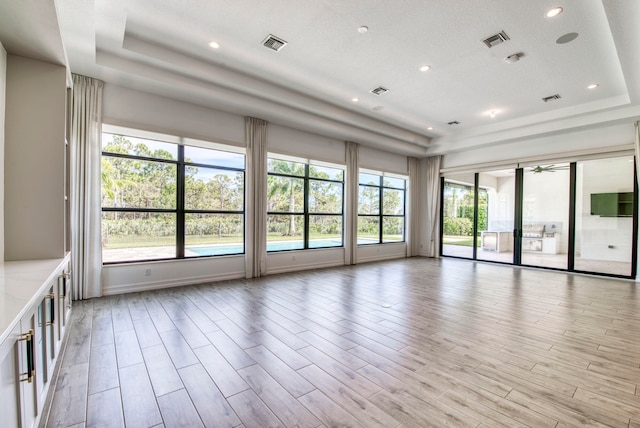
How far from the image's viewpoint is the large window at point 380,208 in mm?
8156

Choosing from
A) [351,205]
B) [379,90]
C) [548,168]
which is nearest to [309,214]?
[351,205]

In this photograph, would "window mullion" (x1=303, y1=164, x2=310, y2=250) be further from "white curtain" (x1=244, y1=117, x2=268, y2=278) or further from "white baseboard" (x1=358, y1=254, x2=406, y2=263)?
"white baseboard" (x1=358, y1=254, x2=406, y2=263)

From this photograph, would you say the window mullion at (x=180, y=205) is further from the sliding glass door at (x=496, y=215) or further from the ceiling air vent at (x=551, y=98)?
the sliding glass door at (x=496, y=215)

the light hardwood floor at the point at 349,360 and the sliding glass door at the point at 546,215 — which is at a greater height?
the sliding glass door at the point at 546,215

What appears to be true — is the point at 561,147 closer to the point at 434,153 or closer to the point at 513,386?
the point at 434,153

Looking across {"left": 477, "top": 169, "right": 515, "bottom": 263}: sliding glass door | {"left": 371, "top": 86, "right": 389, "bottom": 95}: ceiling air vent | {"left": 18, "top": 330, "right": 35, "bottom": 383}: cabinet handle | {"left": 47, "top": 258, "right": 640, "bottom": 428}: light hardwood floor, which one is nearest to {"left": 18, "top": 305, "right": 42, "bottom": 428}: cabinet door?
{"left": 18, "top": 330, "right": 35, "bottom": 383}: cabinet handle

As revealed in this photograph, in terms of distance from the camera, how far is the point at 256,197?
571 cm

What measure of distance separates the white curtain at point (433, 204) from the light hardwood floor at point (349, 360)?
14.0 ft

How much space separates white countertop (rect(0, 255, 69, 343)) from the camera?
130 cm

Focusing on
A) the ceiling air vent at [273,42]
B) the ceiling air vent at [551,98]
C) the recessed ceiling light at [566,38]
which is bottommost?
the ceiling air vent at [551,98]

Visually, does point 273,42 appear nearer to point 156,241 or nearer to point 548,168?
point 156,241

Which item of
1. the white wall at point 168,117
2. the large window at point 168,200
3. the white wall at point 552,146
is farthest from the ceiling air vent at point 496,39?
the large window at point 168,200

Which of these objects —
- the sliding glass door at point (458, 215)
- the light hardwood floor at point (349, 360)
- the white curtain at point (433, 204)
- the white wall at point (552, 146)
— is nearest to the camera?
the light hardwood floor at point (349, 360)

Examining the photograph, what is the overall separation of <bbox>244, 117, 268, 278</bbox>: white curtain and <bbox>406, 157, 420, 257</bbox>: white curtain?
205 inches
